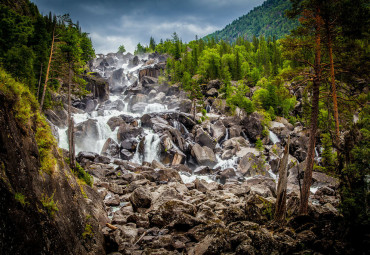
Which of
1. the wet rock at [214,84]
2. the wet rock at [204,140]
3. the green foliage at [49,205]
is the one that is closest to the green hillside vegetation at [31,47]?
the green foliage at [49,205]

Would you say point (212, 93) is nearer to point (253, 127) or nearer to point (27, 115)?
point (253, 127)

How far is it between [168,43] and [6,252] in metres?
118

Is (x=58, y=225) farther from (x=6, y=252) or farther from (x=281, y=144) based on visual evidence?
(x=281, y=144)

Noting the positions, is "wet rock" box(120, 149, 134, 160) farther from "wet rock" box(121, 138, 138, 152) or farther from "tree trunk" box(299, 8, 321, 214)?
"tree trunk" box(299, 8, 321, 214)

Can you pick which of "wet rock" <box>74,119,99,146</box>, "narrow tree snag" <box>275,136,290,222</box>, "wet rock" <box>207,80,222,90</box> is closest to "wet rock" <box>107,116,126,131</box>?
"wet rock" <box>74,119,99,146</box>

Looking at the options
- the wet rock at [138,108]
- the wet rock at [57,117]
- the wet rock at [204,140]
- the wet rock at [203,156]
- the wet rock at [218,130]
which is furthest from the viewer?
the wet rock at [138,108]

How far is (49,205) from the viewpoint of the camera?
6297 millimetres

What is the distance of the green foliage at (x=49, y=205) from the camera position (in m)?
6.17

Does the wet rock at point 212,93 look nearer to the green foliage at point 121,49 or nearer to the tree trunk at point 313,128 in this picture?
the tree trunk at point 313,128

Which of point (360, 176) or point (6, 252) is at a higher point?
point (360, 176)

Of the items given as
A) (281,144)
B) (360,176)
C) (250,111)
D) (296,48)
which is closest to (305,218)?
(360,176)

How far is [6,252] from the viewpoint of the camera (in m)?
4.50

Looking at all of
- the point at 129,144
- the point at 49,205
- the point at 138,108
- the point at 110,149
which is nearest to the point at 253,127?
the point at 129,144

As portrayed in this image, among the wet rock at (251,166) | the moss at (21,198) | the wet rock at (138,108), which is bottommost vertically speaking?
the wet rock at (251,166)
